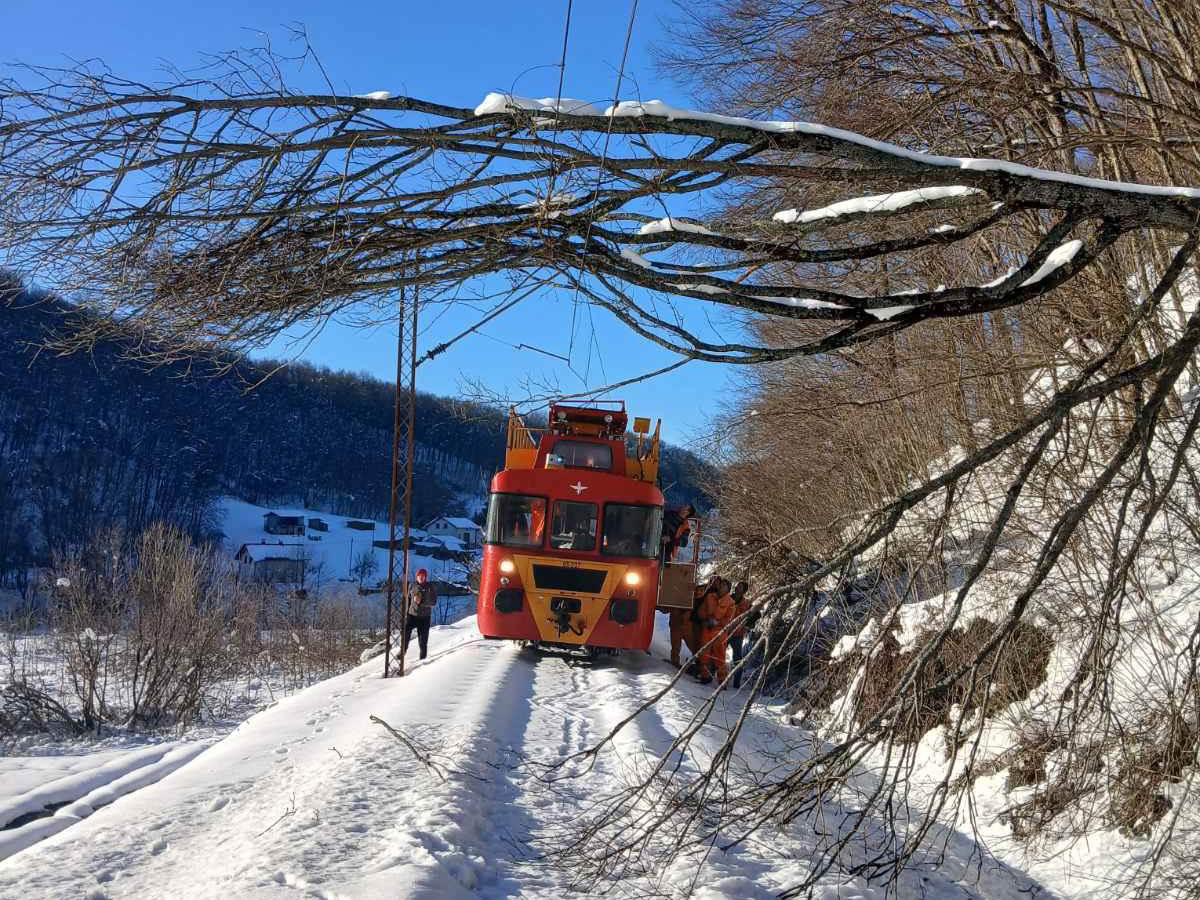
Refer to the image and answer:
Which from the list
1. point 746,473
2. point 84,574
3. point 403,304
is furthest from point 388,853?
point 84,574

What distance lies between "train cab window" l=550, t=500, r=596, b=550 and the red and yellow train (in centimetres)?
2

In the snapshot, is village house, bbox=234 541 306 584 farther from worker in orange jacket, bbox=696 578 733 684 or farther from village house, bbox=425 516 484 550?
worker in orange jacket, bbox=696 578 733 684

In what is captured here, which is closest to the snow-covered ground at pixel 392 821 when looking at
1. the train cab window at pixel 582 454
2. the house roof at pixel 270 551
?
the train cab window at pixel 582 454

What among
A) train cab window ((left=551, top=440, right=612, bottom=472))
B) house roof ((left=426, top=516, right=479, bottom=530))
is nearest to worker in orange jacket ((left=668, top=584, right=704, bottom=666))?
train cab window ((left=551, top=440, right=612, bottom=472))

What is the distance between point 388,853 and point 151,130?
430 centimetres

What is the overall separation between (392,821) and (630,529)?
346 inches

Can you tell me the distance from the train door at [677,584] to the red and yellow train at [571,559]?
36.4 inches

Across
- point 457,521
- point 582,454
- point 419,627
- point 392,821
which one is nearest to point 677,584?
point 582,454

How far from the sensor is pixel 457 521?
128 meters

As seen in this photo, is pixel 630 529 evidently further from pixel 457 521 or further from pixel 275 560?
pixel 457 521

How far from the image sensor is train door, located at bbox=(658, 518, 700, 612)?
50.9ft

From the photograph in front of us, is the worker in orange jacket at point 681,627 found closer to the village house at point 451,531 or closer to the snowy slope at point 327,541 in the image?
the snowy slope at point 327,541

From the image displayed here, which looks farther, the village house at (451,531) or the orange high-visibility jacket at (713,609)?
the village house at (451,531)

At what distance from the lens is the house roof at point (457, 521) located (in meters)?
121
